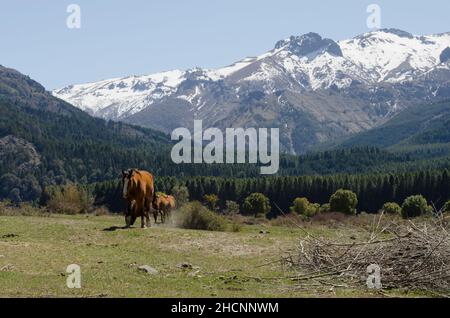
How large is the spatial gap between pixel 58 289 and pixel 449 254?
13.2 metres

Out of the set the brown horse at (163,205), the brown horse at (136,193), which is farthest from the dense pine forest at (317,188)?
the brown horse at (136,193)

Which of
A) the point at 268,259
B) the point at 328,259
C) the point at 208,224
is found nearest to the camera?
the point at 328,259

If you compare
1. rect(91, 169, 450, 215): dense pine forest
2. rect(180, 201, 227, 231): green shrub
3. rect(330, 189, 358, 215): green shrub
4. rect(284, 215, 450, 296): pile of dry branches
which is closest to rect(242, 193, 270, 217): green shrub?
rect(330, 189, 358, 215): green shrub

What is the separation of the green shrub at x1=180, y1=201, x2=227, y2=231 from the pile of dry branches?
57.4 ft

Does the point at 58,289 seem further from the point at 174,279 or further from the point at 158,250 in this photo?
the point at 158,250

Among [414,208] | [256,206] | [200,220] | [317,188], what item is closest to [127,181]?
[200,220]

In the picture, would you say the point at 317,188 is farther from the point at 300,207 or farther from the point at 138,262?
the point at 138,262

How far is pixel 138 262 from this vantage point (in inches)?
969

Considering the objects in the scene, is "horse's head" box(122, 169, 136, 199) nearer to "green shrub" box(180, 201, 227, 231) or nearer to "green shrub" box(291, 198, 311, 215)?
"green shrub" box(180, 201, 227, 231)

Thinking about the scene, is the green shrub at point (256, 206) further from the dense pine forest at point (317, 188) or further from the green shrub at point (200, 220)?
the green shrub at point (200, 220)

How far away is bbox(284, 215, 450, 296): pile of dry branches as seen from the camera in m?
20.1

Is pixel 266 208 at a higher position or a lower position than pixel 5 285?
lower
